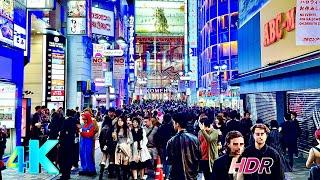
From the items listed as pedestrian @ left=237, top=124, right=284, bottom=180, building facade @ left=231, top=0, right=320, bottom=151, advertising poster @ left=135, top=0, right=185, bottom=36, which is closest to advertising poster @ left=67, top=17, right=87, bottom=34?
building facade @ left=231, top=0, right=320, bottom=151

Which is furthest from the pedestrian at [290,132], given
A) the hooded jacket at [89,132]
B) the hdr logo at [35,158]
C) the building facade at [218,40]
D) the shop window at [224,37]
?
the shop window at [224,37]

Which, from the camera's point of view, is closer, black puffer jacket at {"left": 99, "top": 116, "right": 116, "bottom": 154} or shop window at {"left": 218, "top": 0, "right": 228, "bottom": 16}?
black puffer jacket at {"left": 99, "top": 116, "right": 116, "bottom": 154}

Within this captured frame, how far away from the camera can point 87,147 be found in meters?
13.9

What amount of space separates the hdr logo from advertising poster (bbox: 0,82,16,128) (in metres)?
3.63

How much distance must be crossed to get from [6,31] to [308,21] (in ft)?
36.8

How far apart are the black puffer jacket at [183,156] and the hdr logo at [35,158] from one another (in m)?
6.06

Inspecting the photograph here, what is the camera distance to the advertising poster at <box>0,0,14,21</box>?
15.7m

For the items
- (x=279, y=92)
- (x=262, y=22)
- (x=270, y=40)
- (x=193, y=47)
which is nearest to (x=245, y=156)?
(x=279, y=92)

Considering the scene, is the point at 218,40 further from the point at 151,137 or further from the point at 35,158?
the point at 151,137

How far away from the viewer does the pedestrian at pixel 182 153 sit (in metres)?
7.72

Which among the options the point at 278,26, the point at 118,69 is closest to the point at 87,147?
the point at 278,26

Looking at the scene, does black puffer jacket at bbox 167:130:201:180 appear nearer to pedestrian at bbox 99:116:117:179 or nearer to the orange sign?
pedestrian at bbox 99:116:117:179

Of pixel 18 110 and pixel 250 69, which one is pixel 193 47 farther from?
pixel 18 110

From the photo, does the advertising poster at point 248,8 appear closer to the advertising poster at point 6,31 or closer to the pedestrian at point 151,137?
the advertising poster at point 6,31
